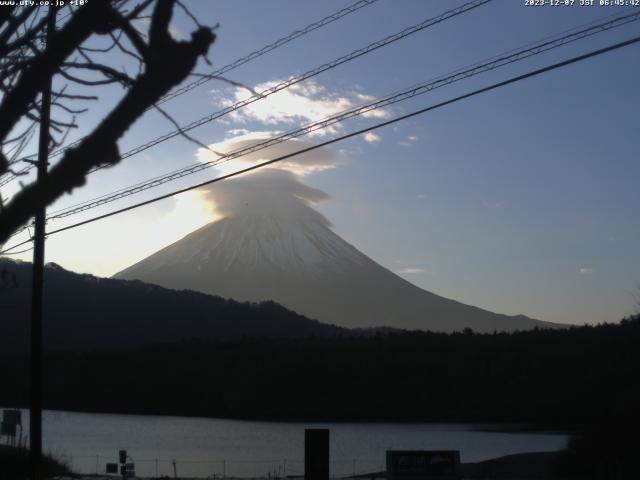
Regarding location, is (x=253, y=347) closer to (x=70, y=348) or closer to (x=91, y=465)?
(x=70, y=348)

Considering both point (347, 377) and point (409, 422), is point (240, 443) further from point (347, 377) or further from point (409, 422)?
point (347, 377)

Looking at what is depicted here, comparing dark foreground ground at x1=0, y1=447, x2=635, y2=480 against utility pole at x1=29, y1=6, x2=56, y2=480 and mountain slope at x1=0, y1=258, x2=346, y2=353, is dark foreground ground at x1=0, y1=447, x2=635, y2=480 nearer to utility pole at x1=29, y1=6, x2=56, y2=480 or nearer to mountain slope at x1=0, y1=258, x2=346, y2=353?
utility pole at x1=29, y1=6, x2=56, y2=480

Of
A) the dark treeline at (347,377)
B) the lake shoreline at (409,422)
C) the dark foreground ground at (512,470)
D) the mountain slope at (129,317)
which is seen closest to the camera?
the dark foreground ground at (512,470)

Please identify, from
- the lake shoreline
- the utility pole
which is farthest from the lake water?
the utility pole

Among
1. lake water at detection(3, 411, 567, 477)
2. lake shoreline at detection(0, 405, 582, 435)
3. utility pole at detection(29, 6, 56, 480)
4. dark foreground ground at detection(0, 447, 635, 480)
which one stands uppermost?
utility pole at detection(29, 6, 56, 480)

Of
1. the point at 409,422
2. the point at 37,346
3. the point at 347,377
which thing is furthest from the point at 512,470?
the point at 347,377

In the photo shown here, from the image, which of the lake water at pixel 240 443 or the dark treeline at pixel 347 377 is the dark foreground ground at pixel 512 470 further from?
the dark treeline at pixel 347 377

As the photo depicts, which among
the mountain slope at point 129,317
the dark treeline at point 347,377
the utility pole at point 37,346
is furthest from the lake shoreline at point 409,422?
the utility pole at point 37,346
